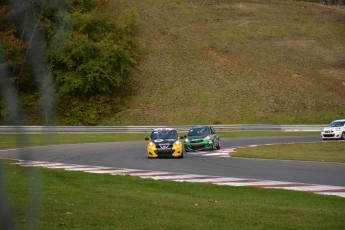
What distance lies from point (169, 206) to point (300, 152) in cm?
2339

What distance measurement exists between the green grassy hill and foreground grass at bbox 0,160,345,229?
166 feet

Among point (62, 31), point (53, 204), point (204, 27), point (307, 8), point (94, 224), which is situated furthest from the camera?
point (307, 8)

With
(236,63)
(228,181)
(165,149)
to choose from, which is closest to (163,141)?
(165,149)

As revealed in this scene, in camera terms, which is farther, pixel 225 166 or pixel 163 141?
pixel 163 141

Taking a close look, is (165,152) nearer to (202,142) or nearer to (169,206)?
(202,142)

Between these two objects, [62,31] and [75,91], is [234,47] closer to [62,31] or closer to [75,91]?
[75,91]

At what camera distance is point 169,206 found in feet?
43.7

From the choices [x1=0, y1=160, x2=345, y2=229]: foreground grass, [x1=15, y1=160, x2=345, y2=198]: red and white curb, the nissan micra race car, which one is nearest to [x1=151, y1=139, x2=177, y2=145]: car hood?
the nissan micra race car

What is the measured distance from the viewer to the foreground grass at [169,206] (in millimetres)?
10789

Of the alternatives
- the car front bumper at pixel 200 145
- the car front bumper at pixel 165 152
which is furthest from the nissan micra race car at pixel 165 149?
the car front bumper at pixel 200 145

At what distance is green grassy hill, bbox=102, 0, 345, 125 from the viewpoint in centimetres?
7094

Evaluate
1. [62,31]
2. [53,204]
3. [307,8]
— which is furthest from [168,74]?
[62,31]

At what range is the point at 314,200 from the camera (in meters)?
15.2

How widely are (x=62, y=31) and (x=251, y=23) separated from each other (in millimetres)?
88169
